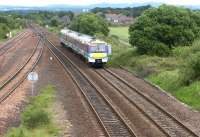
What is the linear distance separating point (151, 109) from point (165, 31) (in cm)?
2088

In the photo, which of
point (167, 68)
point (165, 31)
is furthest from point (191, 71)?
point (165, 31)

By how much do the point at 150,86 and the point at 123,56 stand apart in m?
17.7

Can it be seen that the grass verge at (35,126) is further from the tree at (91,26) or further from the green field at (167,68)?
the tree at (91,26)

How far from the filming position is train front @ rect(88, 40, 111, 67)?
46219mm

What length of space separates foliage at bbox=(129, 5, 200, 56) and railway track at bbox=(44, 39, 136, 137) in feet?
25.9

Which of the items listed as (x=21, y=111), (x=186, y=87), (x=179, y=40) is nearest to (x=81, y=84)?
(x=186, y=87)

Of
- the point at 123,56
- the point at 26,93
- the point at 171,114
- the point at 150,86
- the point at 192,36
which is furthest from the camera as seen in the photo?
the point at 123,56

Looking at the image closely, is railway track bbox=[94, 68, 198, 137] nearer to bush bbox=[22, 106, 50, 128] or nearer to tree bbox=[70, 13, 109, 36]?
bush bbox=[22, 106, 50, 128]

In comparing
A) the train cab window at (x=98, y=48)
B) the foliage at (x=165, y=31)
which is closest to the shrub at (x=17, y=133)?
the train cab window at (x=98, y=48)

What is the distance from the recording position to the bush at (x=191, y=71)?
1257 inches

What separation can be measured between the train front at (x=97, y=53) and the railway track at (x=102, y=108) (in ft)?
11.6

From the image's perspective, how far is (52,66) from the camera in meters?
48.0

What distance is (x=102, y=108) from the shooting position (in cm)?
2711

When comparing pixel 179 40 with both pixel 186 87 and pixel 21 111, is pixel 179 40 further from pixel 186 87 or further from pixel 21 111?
pixel 21 111
